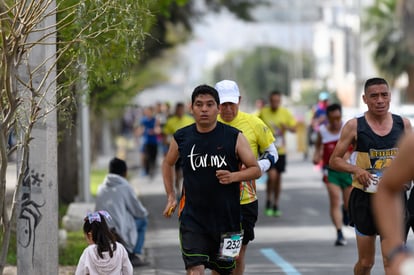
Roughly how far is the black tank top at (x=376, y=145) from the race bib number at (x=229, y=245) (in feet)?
4.23

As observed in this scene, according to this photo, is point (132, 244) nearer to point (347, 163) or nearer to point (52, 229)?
point (52, 229)

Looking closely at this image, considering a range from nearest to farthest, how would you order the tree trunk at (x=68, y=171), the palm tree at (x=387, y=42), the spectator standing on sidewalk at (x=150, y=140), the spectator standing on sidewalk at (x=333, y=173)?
the spectator standing on sidewalk at (x=333, y=173) → the tree trunk at (x=68, y=171) → the spectator standing on sidewalk at (x=150, y=140) → the palm tree at (x=387, y=42)

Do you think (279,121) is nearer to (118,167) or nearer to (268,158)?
(118,167)

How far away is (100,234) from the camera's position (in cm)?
924

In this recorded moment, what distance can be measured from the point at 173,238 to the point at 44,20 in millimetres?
7300

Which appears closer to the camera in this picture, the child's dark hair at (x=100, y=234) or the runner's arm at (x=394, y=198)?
the runner's arm at (x=394, y=198)

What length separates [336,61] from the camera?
9806 centimetres

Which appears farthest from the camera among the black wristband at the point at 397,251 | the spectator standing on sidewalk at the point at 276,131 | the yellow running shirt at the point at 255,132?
the spectator standing on sidewalk at the point at 276,131

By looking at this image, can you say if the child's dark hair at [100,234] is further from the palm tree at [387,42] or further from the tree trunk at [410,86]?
the palm tree at [387,42]

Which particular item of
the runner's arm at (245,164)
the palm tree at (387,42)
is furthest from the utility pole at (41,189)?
the palm tree at (387,42)

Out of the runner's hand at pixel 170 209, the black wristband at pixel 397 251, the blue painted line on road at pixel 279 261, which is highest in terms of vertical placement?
the black wristband at pixel 397 251

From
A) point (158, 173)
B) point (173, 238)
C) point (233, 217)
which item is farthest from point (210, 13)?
point (233, 217)

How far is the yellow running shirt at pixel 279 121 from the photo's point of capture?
1903 centimetres

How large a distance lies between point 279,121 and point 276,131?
232mm
